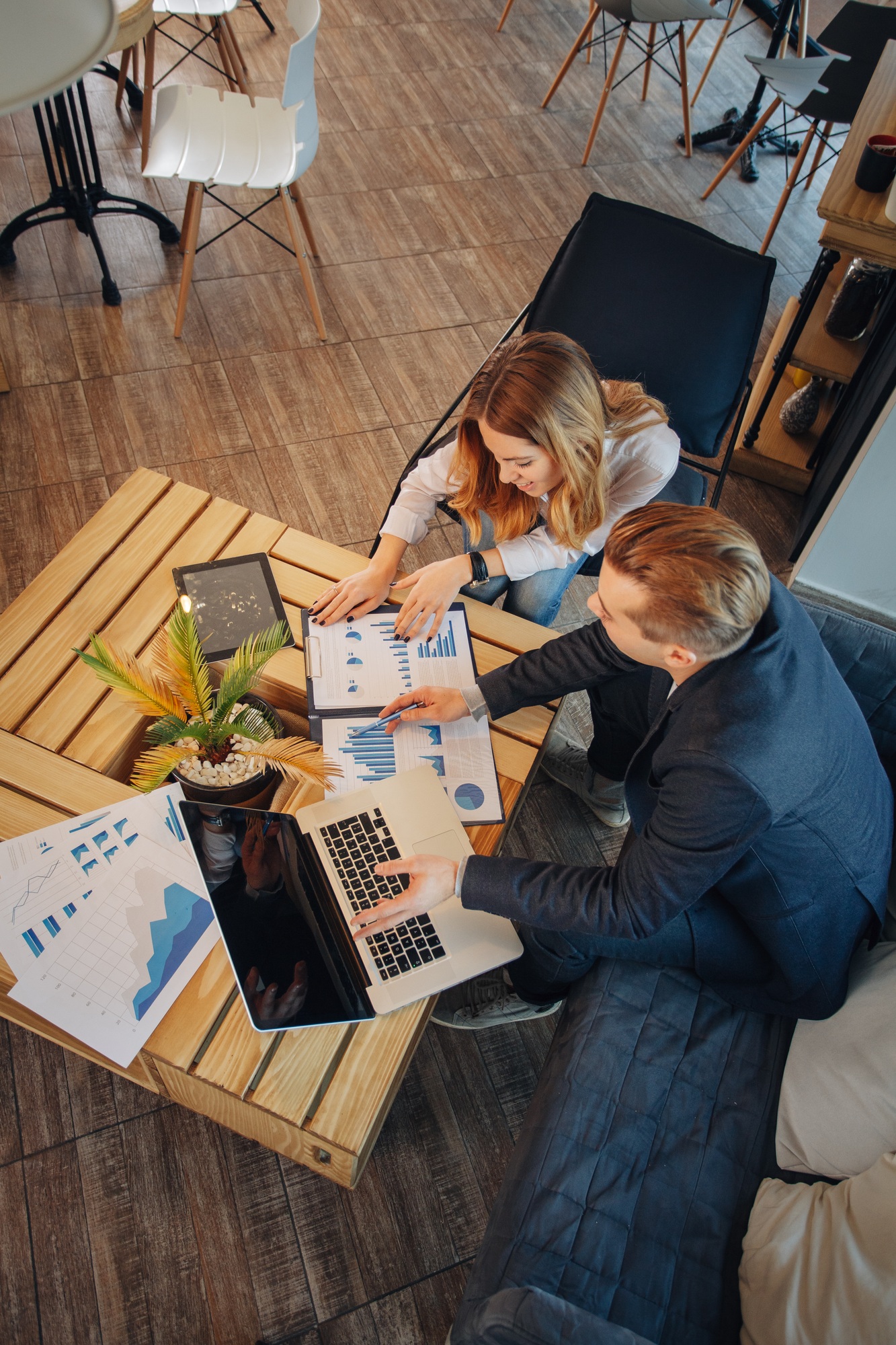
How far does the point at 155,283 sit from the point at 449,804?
2.57 meters

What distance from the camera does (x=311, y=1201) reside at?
1.70 meters

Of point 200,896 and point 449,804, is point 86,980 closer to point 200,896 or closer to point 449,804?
point 200,896

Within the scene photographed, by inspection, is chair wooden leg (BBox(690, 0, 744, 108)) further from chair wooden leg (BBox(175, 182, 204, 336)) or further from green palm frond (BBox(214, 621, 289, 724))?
green palm frond (BBox(214, 621, 289, 724))

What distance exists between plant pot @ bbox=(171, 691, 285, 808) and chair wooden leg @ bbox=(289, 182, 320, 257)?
7.16 ft

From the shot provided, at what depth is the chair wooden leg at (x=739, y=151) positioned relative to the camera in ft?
12.0

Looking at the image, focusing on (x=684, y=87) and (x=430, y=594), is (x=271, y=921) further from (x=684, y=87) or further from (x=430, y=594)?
(x=684, y=87)

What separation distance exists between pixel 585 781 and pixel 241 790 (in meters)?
1.03

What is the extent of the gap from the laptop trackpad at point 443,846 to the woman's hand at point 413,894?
0.16 ft

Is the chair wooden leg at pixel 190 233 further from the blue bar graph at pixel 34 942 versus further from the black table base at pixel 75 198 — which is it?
the blue bar graph at pixel 34 942

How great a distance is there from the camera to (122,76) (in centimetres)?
353

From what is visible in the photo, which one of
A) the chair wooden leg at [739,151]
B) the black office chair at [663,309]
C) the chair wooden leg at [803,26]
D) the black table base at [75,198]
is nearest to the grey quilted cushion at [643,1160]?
the black office chair at [663,309]

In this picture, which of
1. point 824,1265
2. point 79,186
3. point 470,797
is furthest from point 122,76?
point 824,1265

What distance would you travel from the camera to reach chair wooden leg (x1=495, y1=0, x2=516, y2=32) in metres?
4.43

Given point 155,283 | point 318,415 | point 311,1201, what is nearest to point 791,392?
point 318,415
